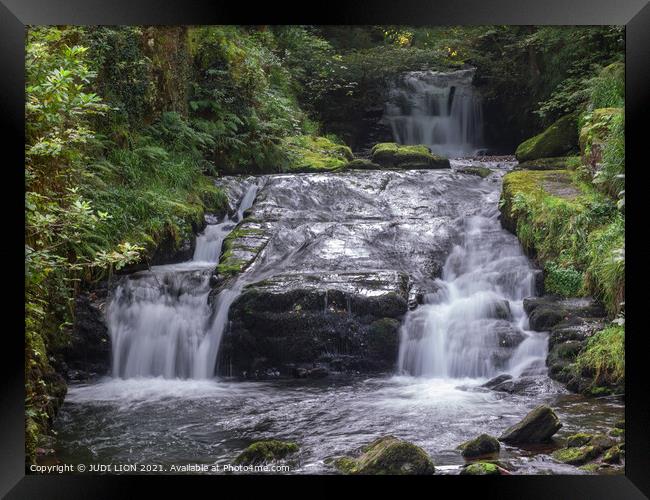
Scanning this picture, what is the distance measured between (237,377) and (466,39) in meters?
3.94

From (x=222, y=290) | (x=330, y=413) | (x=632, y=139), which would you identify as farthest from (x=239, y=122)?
(x=632, y=139)

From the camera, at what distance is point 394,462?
4.17 meters

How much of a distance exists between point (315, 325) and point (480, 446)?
6.47ft

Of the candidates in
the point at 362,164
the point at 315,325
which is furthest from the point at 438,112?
the point at 315,325

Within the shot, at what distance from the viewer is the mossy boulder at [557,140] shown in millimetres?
6531

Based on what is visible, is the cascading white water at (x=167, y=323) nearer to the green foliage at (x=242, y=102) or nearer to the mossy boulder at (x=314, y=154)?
the green foliage at (x=242, y=102)

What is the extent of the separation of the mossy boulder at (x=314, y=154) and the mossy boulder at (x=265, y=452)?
380 cm

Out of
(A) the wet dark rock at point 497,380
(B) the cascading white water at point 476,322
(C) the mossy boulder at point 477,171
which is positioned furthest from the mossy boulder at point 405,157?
(A) the wet dark rock at point 497,380

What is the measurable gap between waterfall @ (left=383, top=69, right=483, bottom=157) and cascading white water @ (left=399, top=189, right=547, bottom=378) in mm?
1312

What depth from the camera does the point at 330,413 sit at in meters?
5.07

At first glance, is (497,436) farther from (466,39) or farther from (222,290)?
(466,39)

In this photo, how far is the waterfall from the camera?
22.6 feet

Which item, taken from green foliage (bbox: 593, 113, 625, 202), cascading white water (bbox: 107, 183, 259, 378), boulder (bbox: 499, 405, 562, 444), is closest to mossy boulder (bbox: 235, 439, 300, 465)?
cascading white water (bbox: 107, 183, 259, 378)

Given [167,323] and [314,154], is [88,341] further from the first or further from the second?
[314,154]
